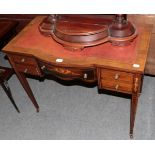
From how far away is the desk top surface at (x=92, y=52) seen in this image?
5.27 ft

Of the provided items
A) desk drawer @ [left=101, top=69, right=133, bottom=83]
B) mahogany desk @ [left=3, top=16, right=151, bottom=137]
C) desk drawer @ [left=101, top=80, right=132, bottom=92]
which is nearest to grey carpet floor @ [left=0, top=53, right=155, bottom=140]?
mahogany desk @ [left=3, top=16, right=151, bottom=137]

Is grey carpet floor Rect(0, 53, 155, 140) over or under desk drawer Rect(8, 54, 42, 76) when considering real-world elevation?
under

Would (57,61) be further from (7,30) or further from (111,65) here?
(7,30)

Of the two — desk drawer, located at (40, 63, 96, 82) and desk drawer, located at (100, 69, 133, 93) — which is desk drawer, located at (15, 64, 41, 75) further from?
desk drawer, located at (100, 69, 133, 93)

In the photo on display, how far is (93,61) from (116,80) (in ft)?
0.76

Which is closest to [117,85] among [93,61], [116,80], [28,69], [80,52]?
[116,80]

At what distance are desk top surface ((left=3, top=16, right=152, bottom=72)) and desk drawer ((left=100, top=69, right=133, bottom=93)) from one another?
8 cm

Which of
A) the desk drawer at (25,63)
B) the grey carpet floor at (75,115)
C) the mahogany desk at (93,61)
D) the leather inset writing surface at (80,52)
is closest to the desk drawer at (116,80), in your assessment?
the mahogany desk at (93,61)

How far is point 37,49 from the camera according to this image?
185 cm

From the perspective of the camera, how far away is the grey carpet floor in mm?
2295

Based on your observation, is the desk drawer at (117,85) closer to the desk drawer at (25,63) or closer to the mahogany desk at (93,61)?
the mahogany desk at (93,61)
